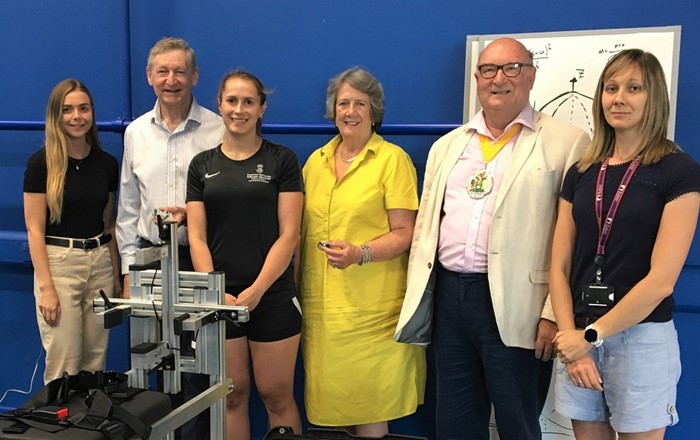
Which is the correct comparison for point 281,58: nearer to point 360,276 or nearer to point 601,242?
point 360,276

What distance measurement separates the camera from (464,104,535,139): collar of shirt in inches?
76.3

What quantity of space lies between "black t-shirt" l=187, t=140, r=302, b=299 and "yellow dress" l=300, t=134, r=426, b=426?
16 cm

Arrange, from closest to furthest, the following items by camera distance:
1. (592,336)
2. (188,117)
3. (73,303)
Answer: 1. (592,336)
2. (188,117)
3. (73,303)

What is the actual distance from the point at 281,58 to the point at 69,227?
1.06 metres

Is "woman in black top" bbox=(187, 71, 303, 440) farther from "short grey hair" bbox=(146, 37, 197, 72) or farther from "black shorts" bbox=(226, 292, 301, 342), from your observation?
"short grey hair" bbox=(146, 37, 197, 72)

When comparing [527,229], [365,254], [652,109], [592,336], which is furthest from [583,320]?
[365,254]

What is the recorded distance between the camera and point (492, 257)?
1874 mm

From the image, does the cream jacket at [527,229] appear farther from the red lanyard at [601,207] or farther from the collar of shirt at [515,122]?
the red lanyard at [601,207]

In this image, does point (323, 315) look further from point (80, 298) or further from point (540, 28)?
point (540, 28)

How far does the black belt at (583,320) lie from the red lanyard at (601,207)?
104mm

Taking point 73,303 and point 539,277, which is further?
point 73,303

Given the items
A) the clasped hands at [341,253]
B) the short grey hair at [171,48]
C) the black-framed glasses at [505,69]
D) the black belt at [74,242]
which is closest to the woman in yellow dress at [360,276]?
the clasped hands at [341,253]

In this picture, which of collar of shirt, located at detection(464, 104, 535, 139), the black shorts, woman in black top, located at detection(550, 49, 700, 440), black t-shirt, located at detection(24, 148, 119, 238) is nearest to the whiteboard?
collar of shirt, located at detection(464, 104, 535, 139)

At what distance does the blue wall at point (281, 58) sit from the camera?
7.46 ft
